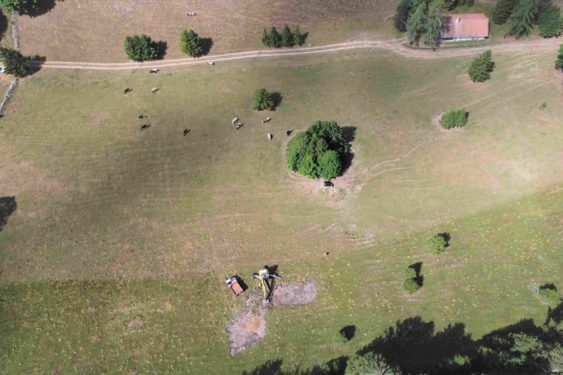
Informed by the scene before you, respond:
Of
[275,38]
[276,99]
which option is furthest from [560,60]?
[275,38]

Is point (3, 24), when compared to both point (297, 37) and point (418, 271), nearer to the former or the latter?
point (297, 37)

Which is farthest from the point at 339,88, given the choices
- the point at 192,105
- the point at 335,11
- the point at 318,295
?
the point at 318,295

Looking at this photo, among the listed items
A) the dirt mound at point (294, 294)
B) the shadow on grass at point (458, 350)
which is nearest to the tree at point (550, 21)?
the shadow on grass at point (458, 350)

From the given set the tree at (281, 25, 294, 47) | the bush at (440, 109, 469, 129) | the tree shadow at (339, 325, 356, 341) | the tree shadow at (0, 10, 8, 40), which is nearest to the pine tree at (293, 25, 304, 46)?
the tree at (281, 25, 294, 47)

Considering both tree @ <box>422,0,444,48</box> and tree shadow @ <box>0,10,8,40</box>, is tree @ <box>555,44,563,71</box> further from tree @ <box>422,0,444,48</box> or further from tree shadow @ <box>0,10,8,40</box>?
tree shadow @ <box>0,10,8,40</box>

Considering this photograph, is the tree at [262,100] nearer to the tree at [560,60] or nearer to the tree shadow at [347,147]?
the tree shadow at [347,147]

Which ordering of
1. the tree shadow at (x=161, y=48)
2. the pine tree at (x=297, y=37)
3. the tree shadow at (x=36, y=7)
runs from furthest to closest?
1. the pine tree at (x=297, y=37)
2. the tree shadow at (x=161, y=48)
3. the tree shadow at (x=36, y=7)

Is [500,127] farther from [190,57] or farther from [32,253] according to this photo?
[32,253]
